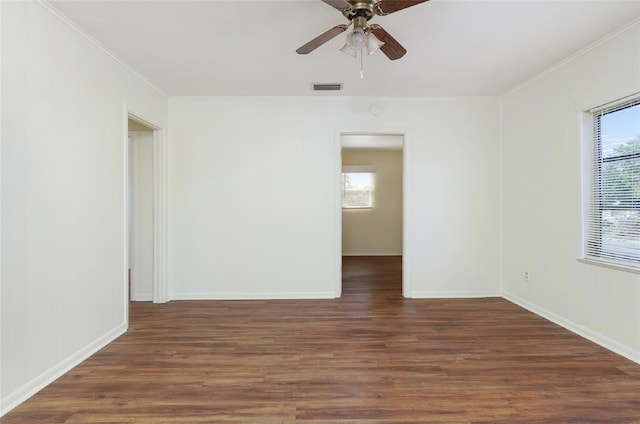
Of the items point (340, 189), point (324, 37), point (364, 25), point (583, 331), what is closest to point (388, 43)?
point (364, 25)

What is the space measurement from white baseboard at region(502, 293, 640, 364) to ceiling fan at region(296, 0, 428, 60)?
9.32ft

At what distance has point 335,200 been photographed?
4078mm

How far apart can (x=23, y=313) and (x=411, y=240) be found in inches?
144

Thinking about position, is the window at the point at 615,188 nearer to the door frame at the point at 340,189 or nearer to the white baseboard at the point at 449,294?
the white baseboard at the point at 449,294

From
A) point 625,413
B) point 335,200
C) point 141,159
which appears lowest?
point 625,413

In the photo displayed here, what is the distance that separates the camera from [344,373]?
88.5 inches

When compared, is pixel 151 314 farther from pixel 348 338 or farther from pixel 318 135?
pixel 318 135

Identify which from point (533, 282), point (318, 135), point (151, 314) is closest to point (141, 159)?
point (151, 314)

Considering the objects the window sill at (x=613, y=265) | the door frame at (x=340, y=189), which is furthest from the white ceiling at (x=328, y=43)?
the window sill at (x=613, y=265)

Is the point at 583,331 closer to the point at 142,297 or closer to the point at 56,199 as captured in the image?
the point at 56,199

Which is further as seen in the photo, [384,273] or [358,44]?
[384,273]

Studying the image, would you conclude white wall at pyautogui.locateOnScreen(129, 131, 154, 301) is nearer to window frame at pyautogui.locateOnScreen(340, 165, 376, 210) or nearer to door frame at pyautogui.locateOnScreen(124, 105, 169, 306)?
door frame at pyautogui.locateOnScreen(124, 105, 169, 306)

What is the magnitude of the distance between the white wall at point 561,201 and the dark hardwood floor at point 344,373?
0.26 meters

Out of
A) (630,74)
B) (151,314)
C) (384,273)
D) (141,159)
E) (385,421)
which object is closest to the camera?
(385,421)
